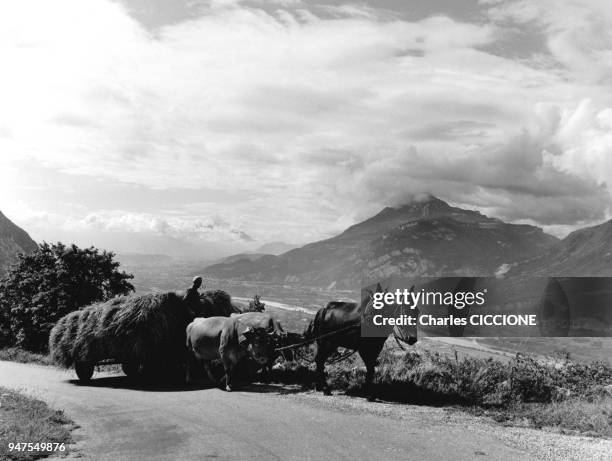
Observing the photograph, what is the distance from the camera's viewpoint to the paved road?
9968 mm

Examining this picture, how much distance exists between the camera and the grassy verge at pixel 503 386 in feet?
42.3

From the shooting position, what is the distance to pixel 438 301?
1648cm

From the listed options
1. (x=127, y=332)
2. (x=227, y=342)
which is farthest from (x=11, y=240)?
(x=227, y=342)

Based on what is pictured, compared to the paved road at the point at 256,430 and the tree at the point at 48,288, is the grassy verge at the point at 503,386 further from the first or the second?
the tree at the point at 48,288

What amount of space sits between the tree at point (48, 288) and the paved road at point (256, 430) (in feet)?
43.5

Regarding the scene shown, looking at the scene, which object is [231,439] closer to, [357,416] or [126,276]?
[357,416]

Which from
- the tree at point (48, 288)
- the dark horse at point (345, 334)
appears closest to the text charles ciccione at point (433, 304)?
the dark horse at point (345, 334)

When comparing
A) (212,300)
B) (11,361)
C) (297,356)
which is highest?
(212,300)

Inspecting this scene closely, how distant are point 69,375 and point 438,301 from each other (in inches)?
584

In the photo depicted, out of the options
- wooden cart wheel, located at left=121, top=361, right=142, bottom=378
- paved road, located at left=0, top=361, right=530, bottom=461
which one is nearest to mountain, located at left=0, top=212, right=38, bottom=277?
wooden cart wheel, located at left=121, top=361, right=142, bottom=378

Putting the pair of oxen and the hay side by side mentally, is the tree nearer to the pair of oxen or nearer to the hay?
the hay

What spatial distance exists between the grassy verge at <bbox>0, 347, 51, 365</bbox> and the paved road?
462 inches

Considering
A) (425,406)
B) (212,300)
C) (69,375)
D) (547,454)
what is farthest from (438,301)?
(69,375)

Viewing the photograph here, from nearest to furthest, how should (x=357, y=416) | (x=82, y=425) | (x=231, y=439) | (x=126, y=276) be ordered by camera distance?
(x=231, y=439) → (x=82, y=425) → (x=357, y=416) → (x=126, y=276)
